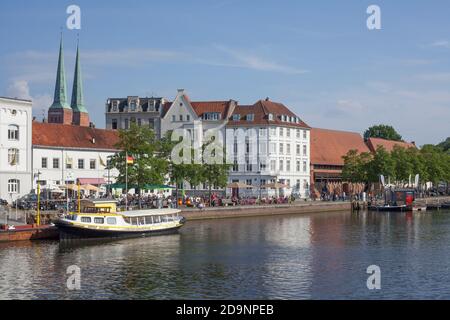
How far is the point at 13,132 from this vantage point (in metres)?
79.4

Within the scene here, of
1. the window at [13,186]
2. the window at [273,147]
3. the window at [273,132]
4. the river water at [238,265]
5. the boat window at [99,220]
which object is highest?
the window at [273,132]

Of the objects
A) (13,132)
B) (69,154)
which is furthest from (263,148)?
(13,132)

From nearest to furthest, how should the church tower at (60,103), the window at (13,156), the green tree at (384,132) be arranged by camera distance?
the window at (13,156) < the church tower at (60,103) < the green tree at (384,132)

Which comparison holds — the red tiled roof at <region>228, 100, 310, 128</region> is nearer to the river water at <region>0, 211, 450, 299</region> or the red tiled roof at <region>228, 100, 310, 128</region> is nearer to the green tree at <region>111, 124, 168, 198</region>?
the green tree at <region>111, 124, 168, 198</region>

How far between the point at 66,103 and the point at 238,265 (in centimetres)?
10551

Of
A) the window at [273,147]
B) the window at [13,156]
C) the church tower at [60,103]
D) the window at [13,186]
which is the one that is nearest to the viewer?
the window at [13,186]

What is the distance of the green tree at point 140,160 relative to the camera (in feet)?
253

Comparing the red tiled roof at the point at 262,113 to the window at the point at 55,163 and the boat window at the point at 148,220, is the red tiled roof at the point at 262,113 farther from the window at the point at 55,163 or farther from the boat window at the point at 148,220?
the boat window at the point at 148,220

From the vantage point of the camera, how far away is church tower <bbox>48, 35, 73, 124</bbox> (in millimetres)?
139750

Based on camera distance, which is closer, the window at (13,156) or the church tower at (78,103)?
the window at (13,156)

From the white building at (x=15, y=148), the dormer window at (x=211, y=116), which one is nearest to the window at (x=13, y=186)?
the white building at (x=15, y=148)

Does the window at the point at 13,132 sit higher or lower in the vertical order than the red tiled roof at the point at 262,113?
lower

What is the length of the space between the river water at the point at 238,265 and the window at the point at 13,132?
25350 mm

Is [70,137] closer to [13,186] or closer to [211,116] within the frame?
[13,186]
